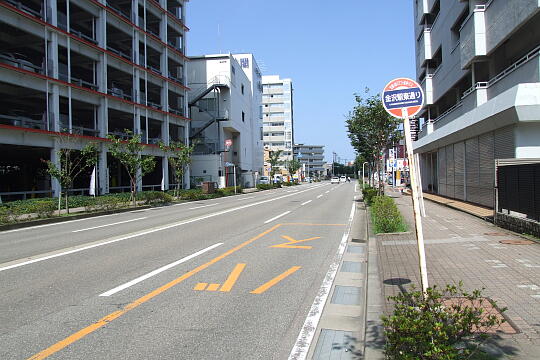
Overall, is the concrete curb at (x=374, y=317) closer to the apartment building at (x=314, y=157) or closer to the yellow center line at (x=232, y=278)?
the yellow center line at (x=232, y=278)

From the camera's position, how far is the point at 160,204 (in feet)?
101

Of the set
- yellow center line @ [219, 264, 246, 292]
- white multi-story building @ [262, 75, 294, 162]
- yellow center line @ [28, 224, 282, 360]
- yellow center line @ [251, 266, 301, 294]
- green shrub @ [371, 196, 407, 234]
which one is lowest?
yellow center line @ [251, 266, 301, 294]

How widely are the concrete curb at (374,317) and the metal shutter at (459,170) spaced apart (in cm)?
1587

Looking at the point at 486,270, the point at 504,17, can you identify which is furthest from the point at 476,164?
the point at 486,270

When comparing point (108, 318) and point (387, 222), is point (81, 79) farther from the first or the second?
point (108, 318)

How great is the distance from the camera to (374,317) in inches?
192

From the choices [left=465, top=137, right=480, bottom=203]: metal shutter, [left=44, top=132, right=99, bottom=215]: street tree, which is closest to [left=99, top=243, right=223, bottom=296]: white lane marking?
[left=465, top=137, right=480, bottom=203]: metal shutter

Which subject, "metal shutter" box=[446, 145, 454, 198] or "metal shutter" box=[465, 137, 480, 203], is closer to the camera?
"metal shutter" box=[465, 137, 480, 203]

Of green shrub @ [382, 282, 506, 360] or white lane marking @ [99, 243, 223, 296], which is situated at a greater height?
green shrub @ [382, 282, 506, 360]

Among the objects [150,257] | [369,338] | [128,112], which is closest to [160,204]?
[128,112]

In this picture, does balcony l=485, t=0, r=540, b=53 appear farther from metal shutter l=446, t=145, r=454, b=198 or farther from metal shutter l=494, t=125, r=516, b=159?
metal shutter l=446, t=145, r=454, b=198

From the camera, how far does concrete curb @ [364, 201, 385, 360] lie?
3951 millimetres

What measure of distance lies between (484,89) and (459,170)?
15.5 ft

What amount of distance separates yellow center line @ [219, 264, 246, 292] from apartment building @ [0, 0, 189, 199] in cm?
2196
